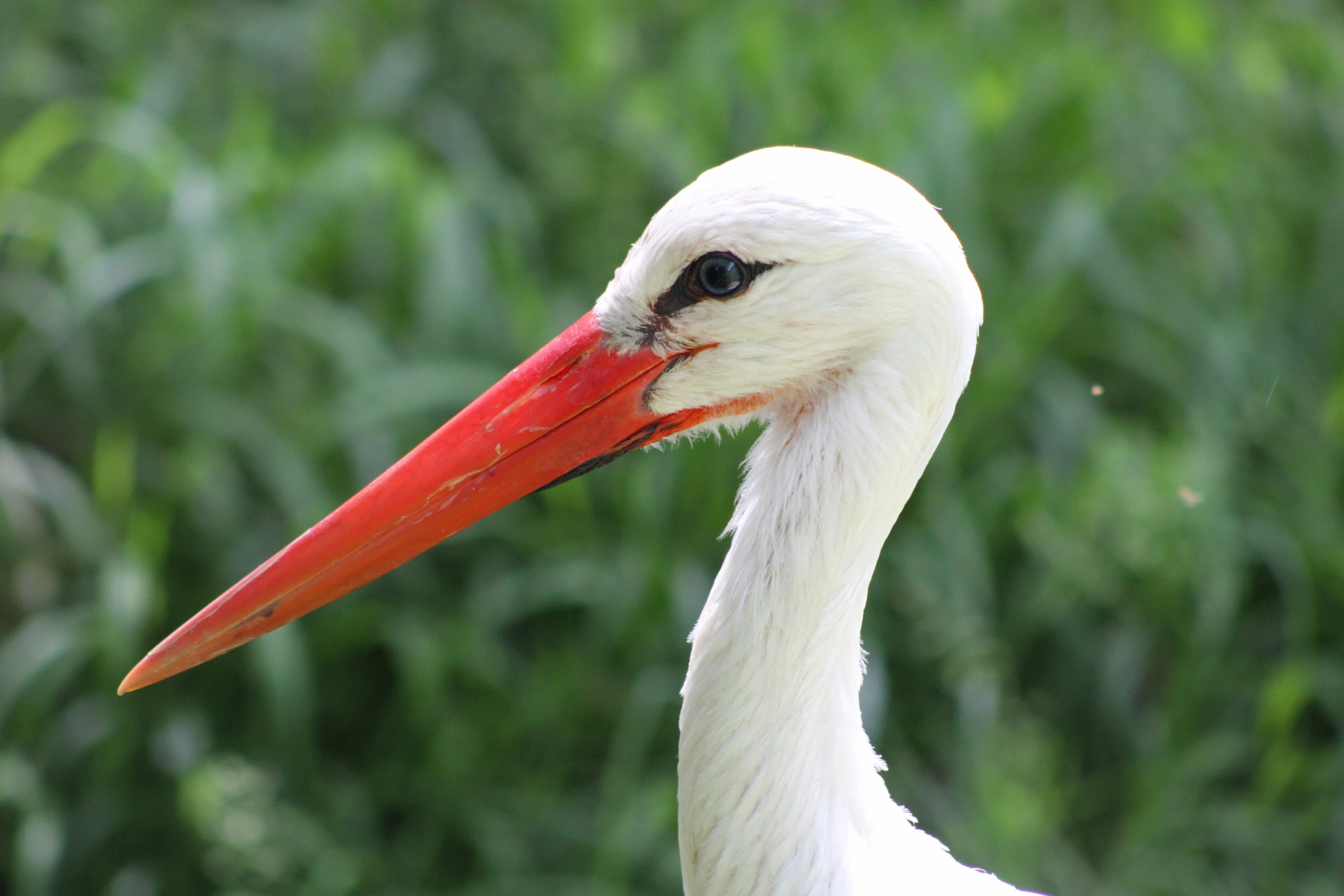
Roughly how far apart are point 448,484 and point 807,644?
0.43 meters

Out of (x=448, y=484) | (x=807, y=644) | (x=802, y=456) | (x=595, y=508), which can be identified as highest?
(x=595, y=508)

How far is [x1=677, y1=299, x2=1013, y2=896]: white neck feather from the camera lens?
1.26m

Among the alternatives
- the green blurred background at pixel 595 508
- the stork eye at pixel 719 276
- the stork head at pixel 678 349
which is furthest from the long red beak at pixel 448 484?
the green blurred background at pixel 595 508

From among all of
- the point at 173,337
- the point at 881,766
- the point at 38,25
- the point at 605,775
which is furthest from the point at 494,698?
the point at 38,25

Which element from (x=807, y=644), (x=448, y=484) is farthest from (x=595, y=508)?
(x=807, y=644)

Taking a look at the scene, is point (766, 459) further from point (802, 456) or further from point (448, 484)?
point (448, 484)

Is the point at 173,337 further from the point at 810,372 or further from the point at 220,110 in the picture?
the point at 810,372

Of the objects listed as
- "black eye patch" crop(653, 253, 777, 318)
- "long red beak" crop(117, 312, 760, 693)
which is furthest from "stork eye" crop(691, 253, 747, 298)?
"long red beak" crop(117, 312, 760, 693)

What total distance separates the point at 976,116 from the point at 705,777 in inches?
105

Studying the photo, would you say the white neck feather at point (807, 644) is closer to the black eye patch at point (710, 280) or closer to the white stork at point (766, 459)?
the white stork at point (766, 459)

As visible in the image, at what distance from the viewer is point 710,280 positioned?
4.21 ft

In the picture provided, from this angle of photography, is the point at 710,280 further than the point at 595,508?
No

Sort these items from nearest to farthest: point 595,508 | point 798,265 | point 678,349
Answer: point 798,265, point 678,349, point 595,508

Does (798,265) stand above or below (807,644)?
above
